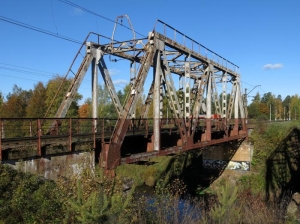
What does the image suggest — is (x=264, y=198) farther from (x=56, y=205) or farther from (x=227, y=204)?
(x=56, y=205)

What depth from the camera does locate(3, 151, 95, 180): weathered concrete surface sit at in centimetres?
955

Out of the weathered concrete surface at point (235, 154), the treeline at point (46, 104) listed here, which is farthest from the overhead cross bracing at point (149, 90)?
the treeline at point (46, 104)

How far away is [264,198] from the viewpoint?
25234mm

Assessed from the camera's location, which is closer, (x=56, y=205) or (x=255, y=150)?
(x=56, y=205)

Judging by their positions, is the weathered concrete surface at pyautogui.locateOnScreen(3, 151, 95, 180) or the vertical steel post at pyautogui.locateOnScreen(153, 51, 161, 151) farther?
the vertical steel post at pyautogui.locateOnScreen(153, 51, 161, 151)

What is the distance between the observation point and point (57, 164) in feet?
34.6

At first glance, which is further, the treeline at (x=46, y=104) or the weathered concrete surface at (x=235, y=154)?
the treeline at (x=46, y=104)

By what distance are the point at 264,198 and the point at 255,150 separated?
258 inches

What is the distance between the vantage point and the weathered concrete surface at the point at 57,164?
31.3ft

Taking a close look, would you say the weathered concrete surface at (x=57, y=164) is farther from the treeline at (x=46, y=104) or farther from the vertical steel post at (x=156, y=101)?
the treeline at (x=46, y=104)

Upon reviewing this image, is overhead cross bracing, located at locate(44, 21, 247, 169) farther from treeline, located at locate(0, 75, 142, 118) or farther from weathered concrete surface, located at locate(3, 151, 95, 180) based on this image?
treeline, located at locate(0, 75, 142, 118)

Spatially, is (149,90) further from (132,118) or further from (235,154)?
(235,154)

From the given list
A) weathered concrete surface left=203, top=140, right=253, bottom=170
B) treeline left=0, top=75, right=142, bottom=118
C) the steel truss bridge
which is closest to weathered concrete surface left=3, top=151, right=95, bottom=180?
the steel truss bridge

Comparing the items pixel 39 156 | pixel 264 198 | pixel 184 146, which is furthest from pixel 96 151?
pixel 264 198
